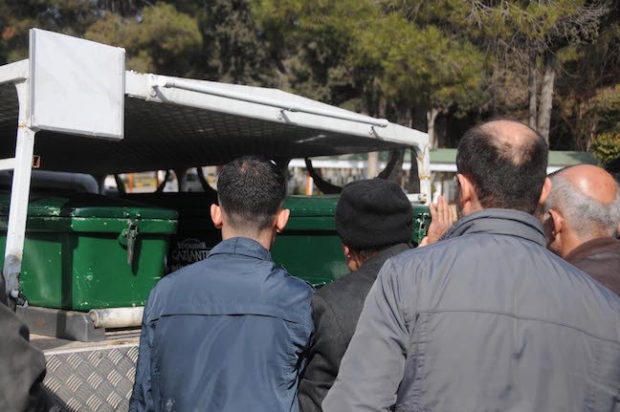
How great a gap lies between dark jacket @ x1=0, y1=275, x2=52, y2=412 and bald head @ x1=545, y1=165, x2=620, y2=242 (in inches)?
84.5

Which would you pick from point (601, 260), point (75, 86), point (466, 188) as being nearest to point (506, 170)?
point (466, 188)

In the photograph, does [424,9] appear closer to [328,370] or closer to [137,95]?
[137,95]

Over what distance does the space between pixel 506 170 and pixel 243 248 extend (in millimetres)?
872

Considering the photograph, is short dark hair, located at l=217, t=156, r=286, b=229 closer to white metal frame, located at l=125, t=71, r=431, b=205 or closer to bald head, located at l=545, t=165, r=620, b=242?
white metal frame, located at l=125, t=71, r=431, b=205

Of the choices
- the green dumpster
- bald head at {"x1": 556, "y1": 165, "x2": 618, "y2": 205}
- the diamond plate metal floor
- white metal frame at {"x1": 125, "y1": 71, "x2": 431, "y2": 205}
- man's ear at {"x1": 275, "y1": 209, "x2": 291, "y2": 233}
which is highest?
white metal frame at {"x1": 125, "y1": 71, "x2": 431, "y2": 205}

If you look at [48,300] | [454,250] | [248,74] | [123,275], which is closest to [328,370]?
[454,250]

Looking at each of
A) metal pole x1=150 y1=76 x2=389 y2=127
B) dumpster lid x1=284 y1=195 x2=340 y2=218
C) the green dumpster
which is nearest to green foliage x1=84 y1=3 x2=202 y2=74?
the green dumpster

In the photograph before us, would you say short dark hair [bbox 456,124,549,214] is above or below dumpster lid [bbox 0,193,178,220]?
above

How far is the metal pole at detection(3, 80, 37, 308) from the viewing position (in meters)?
2.75

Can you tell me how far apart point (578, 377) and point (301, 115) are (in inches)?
94.2

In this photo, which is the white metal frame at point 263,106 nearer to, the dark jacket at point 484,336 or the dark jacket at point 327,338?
the dark jacket at point 327,338

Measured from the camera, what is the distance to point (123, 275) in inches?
134

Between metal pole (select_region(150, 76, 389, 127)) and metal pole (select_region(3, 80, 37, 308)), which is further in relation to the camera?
metal pole (select_region(150, 76, 389, 127))

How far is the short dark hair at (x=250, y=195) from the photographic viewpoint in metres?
2.33
